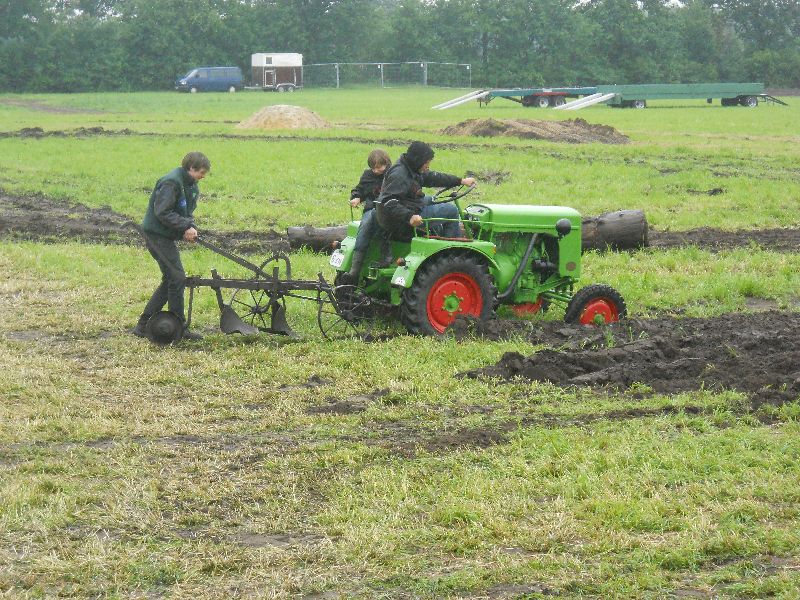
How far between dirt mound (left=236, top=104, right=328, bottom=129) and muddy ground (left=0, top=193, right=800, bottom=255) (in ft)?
58.1

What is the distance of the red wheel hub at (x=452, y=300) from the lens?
10.9 m

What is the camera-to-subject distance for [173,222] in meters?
10.8

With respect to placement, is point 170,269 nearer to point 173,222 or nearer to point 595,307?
point 173,222

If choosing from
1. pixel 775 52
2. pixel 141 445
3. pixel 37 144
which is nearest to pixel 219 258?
pixel 141 445

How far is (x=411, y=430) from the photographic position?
322 inches

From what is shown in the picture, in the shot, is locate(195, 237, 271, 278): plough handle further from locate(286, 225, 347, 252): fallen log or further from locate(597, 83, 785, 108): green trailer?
locate(597, 83, 785, 108): green trailer

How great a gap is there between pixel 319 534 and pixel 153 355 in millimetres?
4540

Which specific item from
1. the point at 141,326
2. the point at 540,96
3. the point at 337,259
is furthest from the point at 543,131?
the point at 141,326

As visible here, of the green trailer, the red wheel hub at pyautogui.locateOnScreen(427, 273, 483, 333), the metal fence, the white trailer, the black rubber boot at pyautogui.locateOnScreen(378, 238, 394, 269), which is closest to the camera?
the red wheel hub at pyautogui.locateOnScreen(427, 273, 483, 333)

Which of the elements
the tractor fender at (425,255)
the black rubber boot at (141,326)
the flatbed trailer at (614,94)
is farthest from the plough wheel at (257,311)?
the flatbed trailer at (614,94)

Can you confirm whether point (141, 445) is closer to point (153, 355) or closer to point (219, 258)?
point (153, 355)

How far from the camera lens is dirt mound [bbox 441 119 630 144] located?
3316 cm

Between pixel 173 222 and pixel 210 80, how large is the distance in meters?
63.9

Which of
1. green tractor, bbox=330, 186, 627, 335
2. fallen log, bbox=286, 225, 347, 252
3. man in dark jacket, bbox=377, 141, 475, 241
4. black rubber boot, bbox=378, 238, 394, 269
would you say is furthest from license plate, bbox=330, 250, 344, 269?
fallen log, bbox=286, 225, 347, 252
